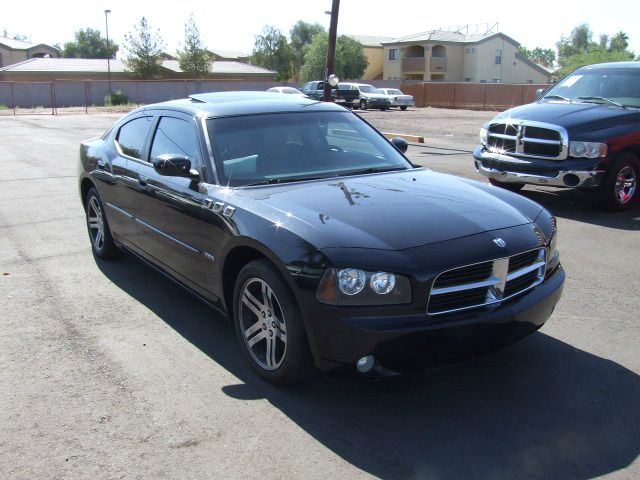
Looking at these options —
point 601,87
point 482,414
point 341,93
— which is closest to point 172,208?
point 482,414

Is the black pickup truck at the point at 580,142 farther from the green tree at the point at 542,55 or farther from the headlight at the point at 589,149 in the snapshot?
the green tree at the point at 542,55

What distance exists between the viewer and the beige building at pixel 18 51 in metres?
81.4

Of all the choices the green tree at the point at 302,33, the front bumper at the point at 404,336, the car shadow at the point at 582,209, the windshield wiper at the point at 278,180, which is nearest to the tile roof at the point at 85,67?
the green tree at the point at 302,33

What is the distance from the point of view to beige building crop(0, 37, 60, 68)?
267 ft

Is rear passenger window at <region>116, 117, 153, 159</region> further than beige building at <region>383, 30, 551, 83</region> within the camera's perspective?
No

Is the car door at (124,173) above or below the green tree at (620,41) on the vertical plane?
below

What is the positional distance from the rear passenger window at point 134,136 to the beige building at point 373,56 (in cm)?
8579

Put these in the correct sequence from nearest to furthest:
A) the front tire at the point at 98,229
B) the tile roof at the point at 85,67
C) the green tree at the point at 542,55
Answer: the front tire at the point at 98,229, the tile roof at the point at 85,67, the green tree at the point at 542,55

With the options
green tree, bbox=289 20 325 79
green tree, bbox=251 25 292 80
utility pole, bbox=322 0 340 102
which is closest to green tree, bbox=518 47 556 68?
green tree, bbox=289 20 325 79

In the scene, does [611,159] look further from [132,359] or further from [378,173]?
[132,359]

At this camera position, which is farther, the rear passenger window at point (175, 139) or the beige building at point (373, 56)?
the beige building at point (373, 56)

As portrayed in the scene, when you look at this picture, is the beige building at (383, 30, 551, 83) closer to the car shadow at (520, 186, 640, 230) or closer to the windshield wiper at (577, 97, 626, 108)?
the car shadow at (520, 186, 640, 230)

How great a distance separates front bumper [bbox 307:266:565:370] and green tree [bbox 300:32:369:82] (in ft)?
260

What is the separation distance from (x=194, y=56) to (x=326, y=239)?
63.7 metres
